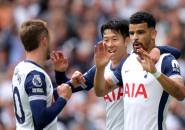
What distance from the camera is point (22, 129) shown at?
9.16 m

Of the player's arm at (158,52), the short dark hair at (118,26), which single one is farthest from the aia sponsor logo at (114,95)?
the player's arm at (158,52)

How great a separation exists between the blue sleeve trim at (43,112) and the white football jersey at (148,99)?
0.74 meters

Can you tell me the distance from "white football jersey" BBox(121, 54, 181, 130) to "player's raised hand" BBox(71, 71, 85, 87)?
1.85ft

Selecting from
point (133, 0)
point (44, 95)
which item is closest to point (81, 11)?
point (133, 0)

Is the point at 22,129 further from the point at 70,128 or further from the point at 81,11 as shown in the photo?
the point at 81,11

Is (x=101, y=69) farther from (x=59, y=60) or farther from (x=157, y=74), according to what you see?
(x=157, y=74)

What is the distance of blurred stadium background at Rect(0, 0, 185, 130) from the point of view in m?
14.6

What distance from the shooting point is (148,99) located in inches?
364

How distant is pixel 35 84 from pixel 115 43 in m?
1.30

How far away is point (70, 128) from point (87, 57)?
172 centimetres

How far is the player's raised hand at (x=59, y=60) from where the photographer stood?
31.6 feet

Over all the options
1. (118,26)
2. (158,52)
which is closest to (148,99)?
(158,52)

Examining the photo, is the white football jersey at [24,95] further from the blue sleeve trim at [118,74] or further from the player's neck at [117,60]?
the player's neck at [117,60]

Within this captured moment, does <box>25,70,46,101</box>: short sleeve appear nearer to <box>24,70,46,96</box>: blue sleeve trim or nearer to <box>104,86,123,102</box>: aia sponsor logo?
<box>24,70,46,96</box>: blue sleeve trim
